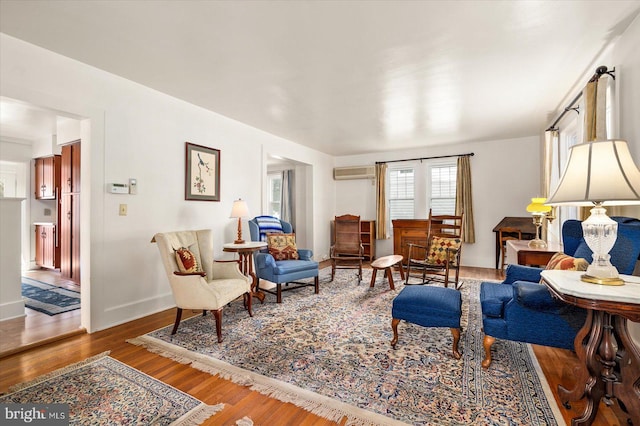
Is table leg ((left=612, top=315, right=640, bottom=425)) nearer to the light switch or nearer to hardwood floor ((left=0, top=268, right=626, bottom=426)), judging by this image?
hardwood floor ((left=0, top=268, right=626, bottom=426))

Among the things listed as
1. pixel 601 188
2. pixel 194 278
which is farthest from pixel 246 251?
pixel 601 188

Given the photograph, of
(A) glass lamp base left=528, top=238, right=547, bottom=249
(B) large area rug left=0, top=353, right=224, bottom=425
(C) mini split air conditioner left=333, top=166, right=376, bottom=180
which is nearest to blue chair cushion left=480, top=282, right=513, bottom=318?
(A) glass lamp base left=528, top=238, right=547, bottom=249

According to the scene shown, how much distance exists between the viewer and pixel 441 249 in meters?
4.28

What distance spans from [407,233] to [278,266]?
10.7 ft

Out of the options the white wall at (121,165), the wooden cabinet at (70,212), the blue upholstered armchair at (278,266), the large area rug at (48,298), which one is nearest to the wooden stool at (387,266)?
the blue upholstered armchair at (278,266)

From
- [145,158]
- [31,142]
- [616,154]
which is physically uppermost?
[31,142]

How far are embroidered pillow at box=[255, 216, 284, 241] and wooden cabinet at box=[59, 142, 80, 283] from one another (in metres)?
2.59

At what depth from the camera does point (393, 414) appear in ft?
5.27

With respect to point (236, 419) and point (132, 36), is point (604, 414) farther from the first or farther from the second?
point (132, 36)

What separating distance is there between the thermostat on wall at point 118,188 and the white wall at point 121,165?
0.05 meters

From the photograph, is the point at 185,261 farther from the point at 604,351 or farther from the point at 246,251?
the point at 604,351

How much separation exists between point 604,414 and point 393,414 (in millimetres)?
1169

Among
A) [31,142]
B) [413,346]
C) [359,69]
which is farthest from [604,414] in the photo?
[31,142]

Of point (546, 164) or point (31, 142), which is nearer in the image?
point (546, 164)
